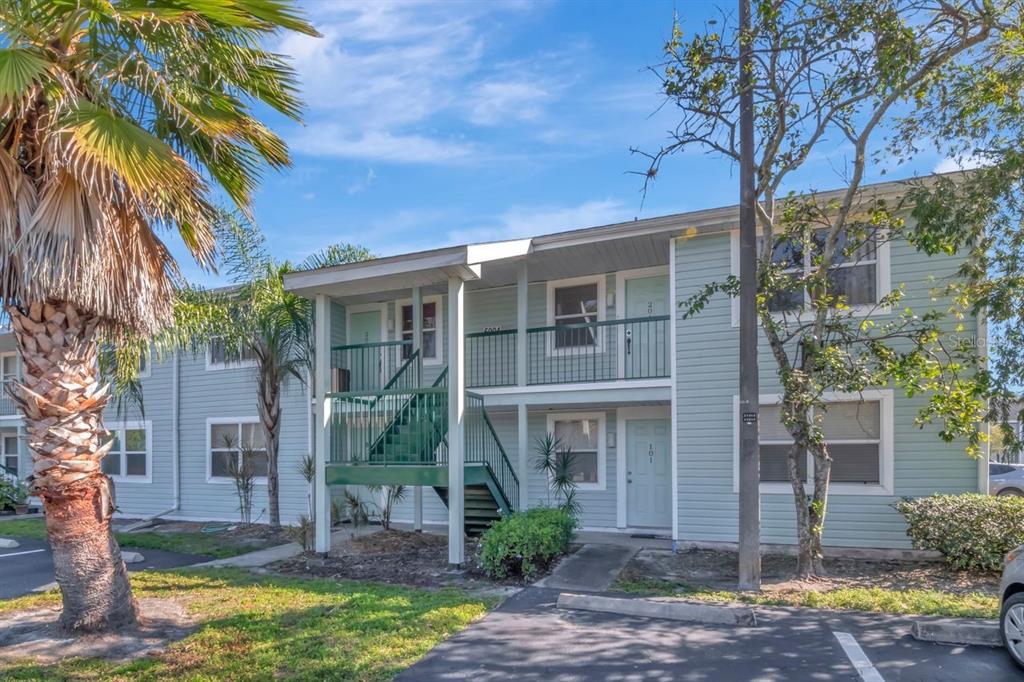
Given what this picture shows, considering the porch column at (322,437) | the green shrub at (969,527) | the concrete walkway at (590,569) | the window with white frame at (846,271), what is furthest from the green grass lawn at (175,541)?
the green shrub at (969,527)

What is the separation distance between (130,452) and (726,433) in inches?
619

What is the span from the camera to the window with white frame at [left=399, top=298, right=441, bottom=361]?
14.1 metres

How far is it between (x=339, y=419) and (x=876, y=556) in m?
8.45

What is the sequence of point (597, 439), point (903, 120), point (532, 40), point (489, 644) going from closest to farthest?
point (489, 644)
point (903, 120)
point (532, 40)
point (597, 439)

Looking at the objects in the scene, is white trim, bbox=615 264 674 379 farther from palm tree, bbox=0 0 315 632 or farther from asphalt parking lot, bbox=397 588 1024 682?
palm tree, bbox=0 0 315 632

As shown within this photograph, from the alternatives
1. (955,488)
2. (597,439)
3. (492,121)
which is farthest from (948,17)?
(597,439)

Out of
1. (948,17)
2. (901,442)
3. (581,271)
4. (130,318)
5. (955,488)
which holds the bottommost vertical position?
(955,488)

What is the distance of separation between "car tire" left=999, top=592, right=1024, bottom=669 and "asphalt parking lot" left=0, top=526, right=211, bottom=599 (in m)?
10.9

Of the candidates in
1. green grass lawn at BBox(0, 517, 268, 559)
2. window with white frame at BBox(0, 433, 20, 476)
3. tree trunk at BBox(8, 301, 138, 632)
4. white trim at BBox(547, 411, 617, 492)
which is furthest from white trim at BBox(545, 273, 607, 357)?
window with white frame at BBox(0, 433, 20, 476)

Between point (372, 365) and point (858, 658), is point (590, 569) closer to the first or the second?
point (858, 658)

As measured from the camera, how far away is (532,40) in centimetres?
1025

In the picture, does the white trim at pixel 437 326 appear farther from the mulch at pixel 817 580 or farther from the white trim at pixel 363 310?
the mulch at pixel 817 580

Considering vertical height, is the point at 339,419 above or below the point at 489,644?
above

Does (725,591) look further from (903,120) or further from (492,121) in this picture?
(492,121)
